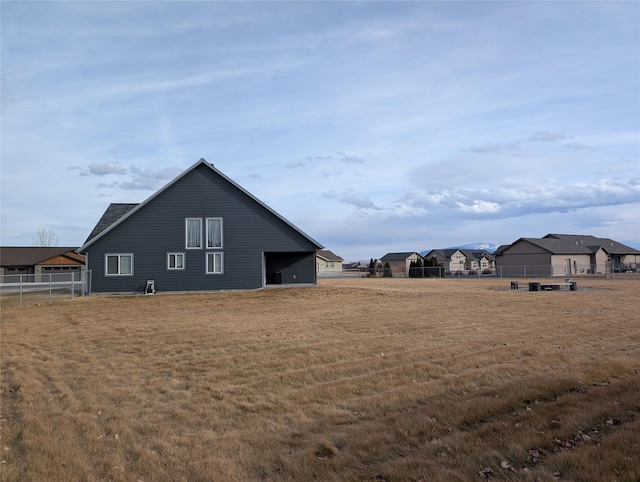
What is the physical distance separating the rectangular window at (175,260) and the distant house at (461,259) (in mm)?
68964

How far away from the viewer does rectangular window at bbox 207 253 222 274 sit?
104 feet

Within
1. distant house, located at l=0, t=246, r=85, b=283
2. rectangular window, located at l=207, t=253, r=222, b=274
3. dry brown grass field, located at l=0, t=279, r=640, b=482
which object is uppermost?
distant house, located at l=0, t=246, r=85, b=283

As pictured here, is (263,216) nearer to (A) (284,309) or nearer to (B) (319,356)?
(A) (284,309)

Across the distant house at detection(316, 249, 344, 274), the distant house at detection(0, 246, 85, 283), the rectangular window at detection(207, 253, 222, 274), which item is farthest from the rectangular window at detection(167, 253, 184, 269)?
the distant house at detection(316, 249, 344, 274)

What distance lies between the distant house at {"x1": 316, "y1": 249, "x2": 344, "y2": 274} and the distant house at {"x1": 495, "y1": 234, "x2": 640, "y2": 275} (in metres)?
42.9

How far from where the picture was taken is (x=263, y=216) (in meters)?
32.2

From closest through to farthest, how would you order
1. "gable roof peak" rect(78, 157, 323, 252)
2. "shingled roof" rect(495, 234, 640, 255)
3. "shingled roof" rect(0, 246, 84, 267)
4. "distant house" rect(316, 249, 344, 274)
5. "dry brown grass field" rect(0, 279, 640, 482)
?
"dry brown grass field" rect(0, 279, 640, 482) < "gable roof peak" rect(78, 157, 323, 252) < "shingled roof" rect(0, 246, 84, 267) < "shingled roof" rect(495, 234, 640, 255) < "distant house" rect(316, 249, 344, 274)

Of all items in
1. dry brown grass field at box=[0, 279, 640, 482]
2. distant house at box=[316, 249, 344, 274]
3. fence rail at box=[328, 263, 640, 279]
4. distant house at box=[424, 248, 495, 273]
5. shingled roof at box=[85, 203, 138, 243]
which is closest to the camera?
dry brown grass field at box=[0, 279, 640, 482]

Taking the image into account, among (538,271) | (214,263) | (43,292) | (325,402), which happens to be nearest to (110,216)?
(43,292)

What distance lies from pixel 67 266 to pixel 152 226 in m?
36.9

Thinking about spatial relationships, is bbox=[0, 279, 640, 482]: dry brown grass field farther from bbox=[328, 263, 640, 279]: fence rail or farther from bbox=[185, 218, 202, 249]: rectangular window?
bbox=[328, 263, 640, 279]: fence rail

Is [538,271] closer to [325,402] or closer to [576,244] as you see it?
[576,244]

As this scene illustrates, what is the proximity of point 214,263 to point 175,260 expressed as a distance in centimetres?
240

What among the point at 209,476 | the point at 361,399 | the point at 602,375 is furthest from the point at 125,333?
the point at 602,375
